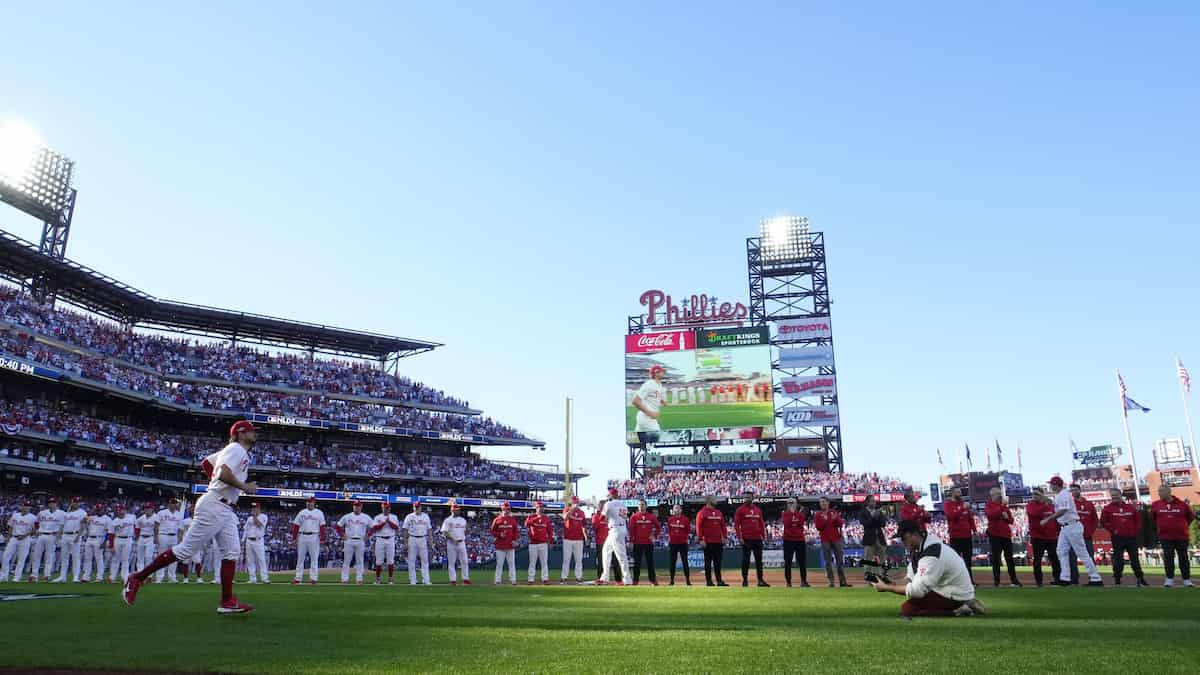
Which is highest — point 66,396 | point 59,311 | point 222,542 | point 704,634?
point 59,311

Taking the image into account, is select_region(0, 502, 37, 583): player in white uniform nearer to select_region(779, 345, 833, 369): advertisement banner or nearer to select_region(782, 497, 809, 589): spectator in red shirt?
select_region(782, 497, 809, 589): spectator in red shirt

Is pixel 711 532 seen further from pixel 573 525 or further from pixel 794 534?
pixel 573 525

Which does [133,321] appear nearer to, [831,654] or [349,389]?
[349,389]

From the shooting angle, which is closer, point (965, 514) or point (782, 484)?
point (965, 514)

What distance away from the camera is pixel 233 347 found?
186ft

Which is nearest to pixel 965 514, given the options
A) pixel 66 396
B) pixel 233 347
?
pixel 66 396

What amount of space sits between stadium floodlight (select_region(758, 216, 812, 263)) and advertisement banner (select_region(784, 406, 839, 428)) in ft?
38.6

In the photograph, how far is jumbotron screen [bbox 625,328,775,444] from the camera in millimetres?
53594

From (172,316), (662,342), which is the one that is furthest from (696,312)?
(172,316)

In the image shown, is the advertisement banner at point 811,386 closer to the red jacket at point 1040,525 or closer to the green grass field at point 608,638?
the red jacket at point 1040,525

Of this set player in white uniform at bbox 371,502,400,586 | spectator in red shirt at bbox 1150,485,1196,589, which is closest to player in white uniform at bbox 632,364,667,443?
player in white uniform at bbox 371,502,400,586

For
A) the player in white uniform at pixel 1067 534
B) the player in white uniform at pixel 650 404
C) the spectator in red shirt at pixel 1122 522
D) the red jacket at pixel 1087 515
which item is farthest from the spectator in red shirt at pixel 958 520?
the player in white uniform at pixel 650 404

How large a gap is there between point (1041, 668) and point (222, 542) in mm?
7972

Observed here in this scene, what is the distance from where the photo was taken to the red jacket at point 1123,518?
16.1 metres
